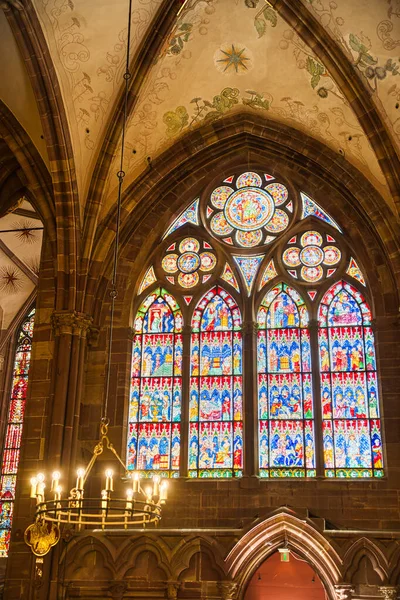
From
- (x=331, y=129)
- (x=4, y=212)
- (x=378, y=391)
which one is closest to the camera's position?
(x=378, y=391)

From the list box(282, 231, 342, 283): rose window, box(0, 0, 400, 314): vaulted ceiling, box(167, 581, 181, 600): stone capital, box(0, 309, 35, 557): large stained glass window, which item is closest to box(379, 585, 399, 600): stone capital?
box(167, 581, 181, 600): stone capital

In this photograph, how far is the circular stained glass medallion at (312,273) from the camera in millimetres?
14258

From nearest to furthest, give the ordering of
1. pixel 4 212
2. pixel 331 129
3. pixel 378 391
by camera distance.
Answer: pixel 378 391
pixel 331 129
pixel 4 212

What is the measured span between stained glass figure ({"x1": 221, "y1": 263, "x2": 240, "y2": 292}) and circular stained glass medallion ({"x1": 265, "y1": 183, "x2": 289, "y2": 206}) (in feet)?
4.99

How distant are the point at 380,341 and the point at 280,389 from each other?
1.81m

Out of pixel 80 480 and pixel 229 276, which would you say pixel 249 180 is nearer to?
pixel 229 276

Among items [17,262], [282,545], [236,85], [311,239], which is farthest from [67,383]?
[17,262]

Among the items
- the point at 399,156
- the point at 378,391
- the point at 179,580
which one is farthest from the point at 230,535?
the point at 399,156

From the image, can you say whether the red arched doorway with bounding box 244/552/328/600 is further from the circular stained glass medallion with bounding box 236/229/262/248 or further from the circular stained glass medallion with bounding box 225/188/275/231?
the circular stained glass medallion with bounding box 225/188/275/231

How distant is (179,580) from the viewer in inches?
444

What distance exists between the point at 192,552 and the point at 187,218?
6.25 metres

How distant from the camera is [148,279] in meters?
14.8

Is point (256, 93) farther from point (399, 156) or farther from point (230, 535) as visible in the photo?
point (230, 535)

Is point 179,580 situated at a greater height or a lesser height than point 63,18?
lesser
